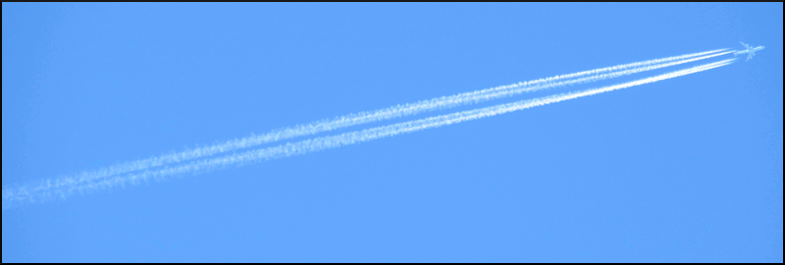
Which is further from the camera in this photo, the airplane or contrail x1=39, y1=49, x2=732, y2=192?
the airplane

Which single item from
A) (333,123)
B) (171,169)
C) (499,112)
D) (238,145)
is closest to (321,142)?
(333,123)

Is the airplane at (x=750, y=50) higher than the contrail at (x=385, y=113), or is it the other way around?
the airplane at (x=750, y=50)

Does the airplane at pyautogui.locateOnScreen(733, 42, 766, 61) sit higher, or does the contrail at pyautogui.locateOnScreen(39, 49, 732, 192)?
the airplane at pyautogui.locateOnScreen(733, 42, 766, 61)

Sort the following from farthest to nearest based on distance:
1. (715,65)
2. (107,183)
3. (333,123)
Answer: (715,65), (333,123), (107,183)

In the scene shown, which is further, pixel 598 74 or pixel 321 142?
pixel 598 74

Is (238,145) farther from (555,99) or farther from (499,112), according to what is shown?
(555,99)

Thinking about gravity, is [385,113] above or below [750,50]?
below

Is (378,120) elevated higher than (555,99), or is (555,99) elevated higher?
(555,99)

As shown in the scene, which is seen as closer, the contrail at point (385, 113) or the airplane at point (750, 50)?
the contrail at point (385, 113)
